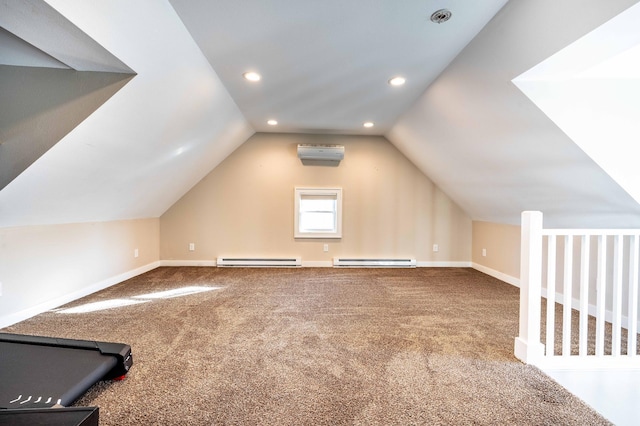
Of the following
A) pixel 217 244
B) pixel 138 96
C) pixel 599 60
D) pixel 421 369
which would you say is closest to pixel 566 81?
pixel 599 60

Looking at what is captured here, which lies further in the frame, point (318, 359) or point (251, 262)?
point (251, 262)

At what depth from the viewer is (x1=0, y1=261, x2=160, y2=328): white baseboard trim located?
2.37m

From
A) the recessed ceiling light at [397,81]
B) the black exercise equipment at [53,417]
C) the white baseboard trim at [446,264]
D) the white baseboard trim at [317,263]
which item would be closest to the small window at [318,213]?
the white baseboard trim at [317,263]

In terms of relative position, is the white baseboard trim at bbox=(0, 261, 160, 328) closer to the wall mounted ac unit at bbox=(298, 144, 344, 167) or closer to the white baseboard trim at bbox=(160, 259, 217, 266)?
the white baseboard trim at bbox=(160, 259, 217, 266)

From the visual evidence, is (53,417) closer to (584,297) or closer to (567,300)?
(567,300)

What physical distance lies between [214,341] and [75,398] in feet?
2.83

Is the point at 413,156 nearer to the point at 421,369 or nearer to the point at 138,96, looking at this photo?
the point at 421,369

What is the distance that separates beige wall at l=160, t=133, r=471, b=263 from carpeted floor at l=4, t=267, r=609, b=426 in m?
1.40

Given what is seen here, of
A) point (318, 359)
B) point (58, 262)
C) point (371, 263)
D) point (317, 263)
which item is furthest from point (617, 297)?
point (58, 262)

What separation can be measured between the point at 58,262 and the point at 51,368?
188cm

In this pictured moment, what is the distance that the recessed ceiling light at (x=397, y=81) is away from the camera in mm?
2662

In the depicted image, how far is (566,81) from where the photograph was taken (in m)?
1.94

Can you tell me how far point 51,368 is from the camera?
1506 millimetres

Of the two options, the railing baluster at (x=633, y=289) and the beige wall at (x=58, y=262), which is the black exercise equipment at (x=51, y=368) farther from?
the railing baluster at (x=633, y=289)
